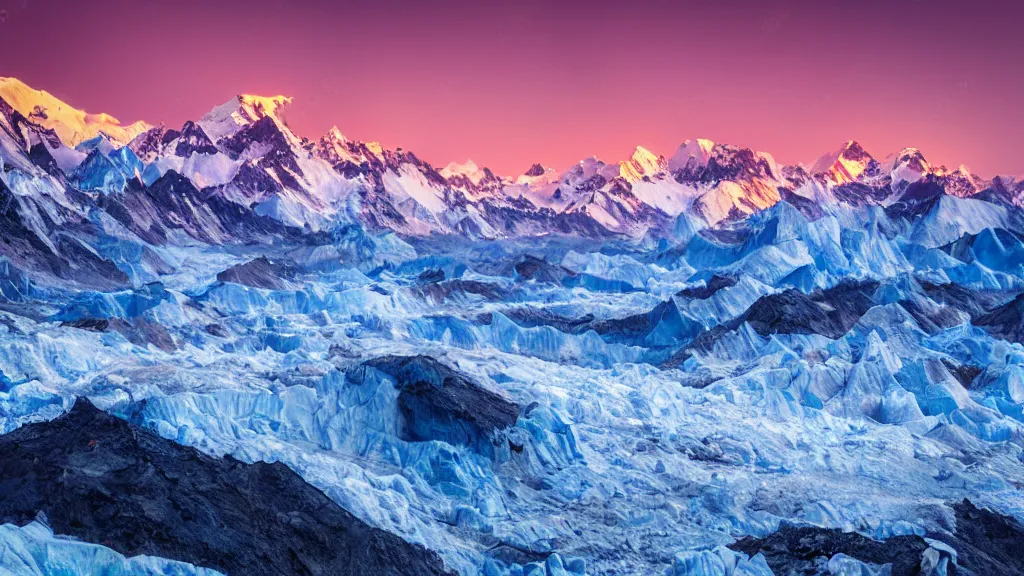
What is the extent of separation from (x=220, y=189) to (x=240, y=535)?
7103 inches

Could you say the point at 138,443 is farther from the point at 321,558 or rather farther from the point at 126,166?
the point at 126,166

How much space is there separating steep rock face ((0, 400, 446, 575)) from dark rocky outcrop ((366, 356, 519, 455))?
440 inches

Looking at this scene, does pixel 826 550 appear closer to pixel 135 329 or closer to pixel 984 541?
pixel 984 541

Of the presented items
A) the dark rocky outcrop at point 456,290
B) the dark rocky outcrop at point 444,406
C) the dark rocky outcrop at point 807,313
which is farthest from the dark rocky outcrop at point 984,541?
the dark rocky outcrop at point 456,290

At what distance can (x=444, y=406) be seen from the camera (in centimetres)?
4559

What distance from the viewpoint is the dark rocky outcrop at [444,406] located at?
44156 mm

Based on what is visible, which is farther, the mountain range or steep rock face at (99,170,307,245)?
steep rock face at (99,170,307,245)

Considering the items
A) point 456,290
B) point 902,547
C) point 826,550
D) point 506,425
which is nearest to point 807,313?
point 506,425

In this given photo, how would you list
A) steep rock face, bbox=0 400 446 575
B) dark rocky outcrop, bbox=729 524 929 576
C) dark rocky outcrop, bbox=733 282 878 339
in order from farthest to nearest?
dark rocky outcrop, bbox=733 282 878 339 < dark rocky outcrop, bbox=729 524 929 576 < steep rock face, bbox=0 400 446 575

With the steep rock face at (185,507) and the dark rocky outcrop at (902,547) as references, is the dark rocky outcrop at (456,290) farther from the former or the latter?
the dark rocky outcrop at (902,547)

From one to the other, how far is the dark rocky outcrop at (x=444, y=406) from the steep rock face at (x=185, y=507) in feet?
36.6

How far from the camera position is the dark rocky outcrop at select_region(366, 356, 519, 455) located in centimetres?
4416

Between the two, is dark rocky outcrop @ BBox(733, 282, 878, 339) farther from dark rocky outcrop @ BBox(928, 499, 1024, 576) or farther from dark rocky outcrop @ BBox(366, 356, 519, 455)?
dark rocky outcrop @ BBox(928, 499, 1024, 576)

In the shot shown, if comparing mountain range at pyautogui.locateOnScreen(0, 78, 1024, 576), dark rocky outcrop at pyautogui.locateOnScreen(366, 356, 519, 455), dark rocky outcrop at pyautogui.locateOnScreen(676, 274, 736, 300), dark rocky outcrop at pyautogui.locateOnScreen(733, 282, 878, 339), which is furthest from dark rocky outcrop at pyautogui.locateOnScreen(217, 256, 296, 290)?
dark rocky outcrop at pyautogui.locateOnScreen(366, 356, 519, 455)
